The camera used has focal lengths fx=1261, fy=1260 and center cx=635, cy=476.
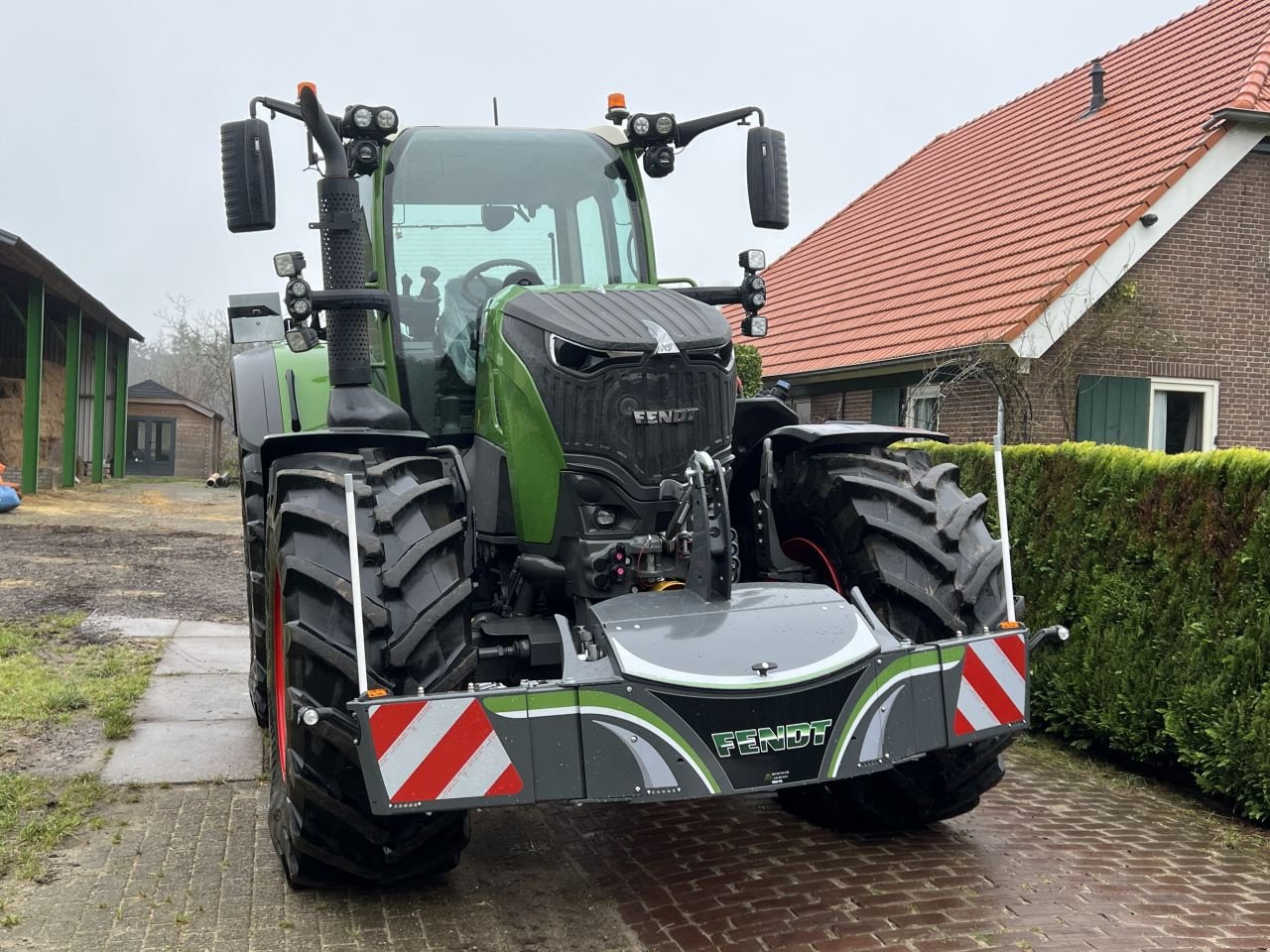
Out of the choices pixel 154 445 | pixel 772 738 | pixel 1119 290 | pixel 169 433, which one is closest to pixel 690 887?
pixel 772 738

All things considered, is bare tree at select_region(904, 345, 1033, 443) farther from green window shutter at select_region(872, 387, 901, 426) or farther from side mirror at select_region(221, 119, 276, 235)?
side mirror at select_region(221, 119, 276, 235)

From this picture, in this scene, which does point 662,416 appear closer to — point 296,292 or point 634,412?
point 634,412

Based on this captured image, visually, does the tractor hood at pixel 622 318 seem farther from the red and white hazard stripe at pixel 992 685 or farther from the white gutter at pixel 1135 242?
the white gutter at pixel 1135 242

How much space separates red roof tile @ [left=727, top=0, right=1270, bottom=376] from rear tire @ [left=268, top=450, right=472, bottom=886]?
9.31 m

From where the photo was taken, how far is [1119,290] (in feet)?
40.5

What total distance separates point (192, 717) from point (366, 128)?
11.3 ft

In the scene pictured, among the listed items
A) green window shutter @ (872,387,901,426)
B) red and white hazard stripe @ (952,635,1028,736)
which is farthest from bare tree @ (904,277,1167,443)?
Answer: red and white hazard stripe @ (952,635,1028,736)

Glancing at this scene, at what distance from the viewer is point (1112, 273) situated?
12.2m

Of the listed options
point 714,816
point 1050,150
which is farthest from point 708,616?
point 1050,150

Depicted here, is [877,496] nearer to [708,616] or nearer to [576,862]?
[708,616]

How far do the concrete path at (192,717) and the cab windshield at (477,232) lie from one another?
2046 mm

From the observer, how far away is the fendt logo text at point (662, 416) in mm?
4066

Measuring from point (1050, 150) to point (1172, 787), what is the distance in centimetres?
1152

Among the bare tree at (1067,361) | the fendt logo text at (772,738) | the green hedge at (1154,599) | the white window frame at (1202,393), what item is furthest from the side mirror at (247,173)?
the white window frame at (1202,393)
